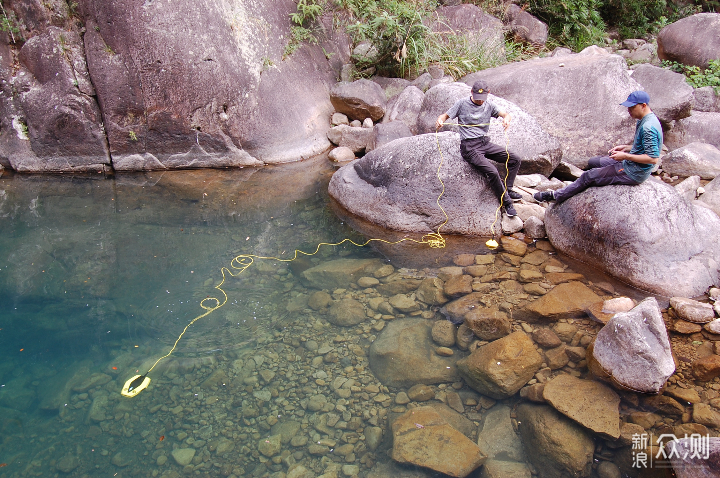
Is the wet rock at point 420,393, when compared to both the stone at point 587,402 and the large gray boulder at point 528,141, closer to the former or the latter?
the stone at point 587,402

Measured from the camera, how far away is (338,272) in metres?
4.97

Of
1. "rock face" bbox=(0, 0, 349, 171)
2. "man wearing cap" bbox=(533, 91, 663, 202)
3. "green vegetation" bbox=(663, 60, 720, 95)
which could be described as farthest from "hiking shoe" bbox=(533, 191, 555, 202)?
"green vegetation" bbox=(663, 60, 720, 95)

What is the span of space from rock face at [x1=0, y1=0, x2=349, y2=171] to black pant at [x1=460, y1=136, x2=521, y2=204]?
405 cm

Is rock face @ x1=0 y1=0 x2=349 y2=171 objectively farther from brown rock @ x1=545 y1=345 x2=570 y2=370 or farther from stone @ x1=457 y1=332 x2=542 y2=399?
brown rock @ x1=545 y1=345 x2=570 y2=370

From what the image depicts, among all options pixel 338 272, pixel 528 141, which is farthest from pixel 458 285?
pixel 528 141

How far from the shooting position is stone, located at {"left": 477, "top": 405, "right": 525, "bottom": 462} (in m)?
3.05

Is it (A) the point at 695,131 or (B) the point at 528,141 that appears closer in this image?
(B) the point at 528,141

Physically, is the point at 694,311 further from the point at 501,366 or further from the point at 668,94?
the point at 668,94

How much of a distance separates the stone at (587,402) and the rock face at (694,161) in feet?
17.4

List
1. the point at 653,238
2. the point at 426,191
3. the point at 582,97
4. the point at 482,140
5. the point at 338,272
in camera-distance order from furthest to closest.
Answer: the point at 582,97, the point at 426,191, the point at 482,140, the point at 338,272, the point at 653,238

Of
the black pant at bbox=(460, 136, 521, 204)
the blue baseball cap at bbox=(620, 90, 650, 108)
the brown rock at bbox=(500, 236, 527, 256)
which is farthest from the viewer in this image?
the black pant at bbox=(460, 136, 521, 204)

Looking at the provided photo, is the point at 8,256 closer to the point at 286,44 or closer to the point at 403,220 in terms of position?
the point at 403,220

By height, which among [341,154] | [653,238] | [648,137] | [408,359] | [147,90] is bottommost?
[341,154]

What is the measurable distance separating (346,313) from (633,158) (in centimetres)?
317
